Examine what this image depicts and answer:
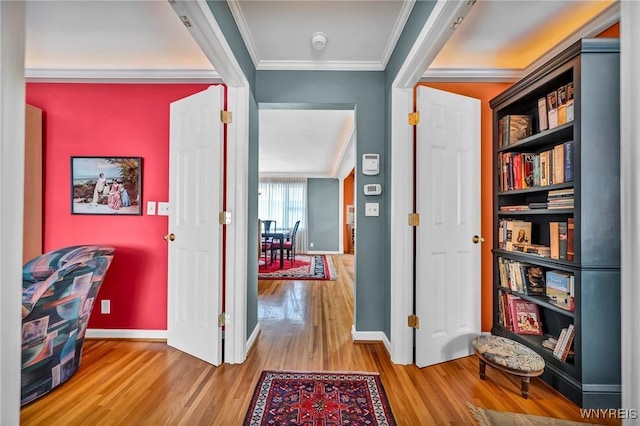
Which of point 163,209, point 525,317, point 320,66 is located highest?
point 320,66

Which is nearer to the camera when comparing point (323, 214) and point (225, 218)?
point (225, 218)

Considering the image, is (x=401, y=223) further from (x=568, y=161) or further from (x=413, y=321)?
(x=568, y=161)

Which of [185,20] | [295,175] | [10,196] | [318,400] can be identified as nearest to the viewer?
[10,196]

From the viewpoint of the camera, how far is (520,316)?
218 centimetres

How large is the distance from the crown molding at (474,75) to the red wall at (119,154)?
2.38 m

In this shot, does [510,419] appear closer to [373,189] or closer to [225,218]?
[373,189]

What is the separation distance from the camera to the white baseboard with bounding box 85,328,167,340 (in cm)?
254

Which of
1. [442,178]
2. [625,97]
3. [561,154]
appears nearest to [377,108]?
[442,178]

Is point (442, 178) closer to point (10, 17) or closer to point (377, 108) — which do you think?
point (377, 108)

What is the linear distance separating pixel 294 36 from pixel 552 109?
73.9 inches

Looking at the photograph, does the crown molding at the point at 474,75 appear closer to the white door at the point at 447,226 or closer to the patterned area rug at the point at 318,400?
the white door at the point at 447,226

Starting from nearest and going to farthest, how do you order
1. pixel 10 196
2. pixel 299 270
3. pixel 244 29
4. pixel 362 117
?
pixel 10 196 → pixel 244 29 → pixel 362 117 → pixel 299 270

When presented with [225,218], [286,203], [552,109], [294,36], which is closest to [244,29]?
[294,36]

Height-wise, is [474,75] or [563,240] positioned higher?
[474,75]
